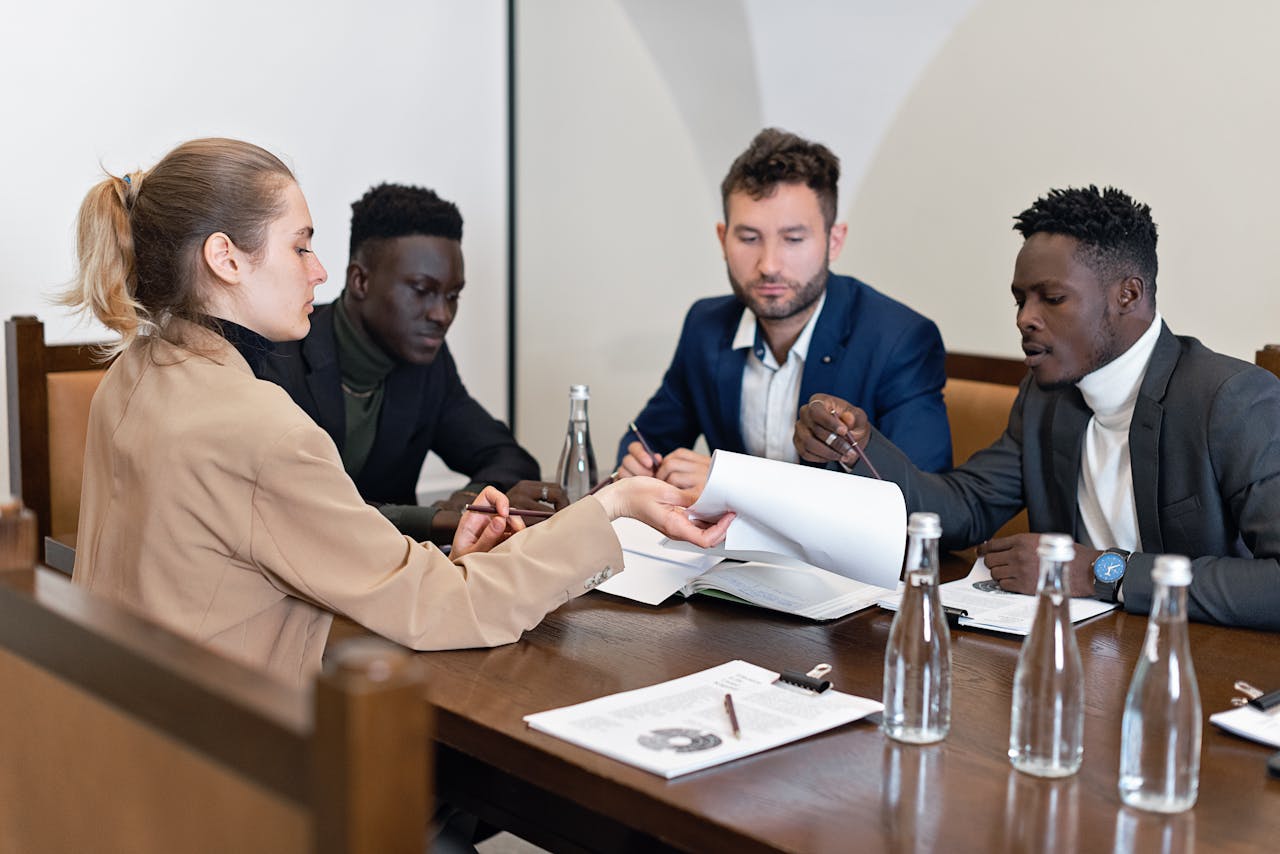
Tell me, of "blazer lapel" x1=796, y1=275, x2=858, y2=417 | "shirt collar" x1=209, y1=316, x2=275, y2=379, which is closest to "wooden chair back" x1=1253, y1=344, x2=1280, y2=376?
"blazer lapel" x1=796, y1=275, x2=858, y2=417

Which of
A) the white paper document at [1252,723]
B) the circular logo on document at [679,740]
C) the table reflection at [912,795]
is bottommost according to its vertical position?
the table reflection at [912,795]

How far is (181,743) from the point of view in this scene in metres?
0.71

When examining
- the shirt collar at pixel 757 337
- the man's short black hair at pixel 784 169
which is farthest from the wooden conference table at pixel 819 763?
the man's short black hair at pixel 784 169

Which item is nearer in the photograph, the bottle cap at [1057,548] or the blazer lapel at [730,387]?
the bottle cap at [1057,548]

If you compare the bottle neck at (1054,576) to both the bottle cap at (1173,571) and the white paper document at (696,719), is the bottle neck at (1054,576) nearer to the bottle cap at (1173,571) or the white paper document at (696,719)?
the bottle cap at (1173,571)

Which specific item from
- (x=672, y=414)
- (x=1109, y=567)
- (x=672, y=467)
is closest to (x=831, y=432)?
(x=672, y=467)

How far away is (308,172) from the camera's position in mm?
3756

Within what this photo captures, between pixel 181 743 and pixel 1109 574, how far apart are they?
128cm

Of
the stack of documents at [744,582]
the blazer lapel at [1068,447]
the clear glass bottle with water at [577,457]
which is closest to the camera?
the stack of documents at [744,582]

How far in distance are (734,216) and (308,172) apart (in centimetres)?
171

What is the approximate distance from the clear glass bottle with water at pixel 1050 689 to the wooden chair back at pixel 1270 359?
1342 millimetres

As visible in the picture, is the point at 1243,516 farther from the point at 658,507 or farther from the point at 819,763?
the point at 819,763

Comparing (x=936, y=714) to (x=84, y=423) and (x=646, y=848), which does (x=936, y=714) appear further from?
(x=84, y=423)

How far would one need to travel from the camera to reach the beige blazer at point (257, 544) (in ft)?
4.48
